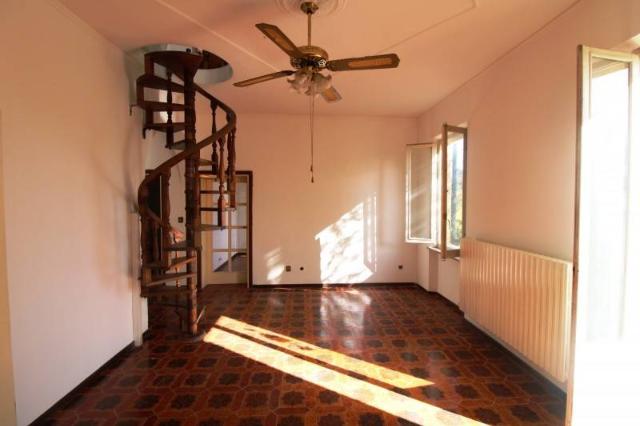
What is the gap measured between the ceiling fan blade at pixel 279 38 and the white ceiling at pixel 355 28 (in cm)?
55

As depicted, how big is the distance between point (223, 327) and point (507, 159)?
12.2ft

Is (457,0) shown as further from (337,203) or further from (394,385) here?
(337,203)

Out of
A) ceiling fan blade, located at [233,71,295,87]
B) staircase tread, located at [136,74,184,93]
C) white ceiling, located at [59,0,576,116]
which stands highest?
white ceiling, located at [59,0,576,116]

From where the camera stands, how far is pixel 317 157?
5.25 meters

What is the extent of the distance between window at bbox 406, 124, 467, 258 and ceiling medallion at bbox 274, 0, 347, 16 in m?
2.09

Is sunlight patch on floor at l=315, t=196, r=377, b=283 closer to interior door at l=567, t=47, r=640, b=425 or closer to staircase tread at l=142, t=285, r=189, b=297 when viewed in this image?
staircase tread at l=142, t=285, r=189, b=297

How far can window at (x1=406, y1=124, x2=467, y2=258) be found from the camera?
3.88 metres

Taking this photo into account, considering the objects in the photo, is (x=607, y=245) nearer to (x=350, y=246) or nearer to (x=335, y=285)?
(x=350, y=246)

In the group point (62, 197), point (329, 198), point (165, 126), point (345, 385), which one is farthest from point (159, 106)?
point (345, 385)

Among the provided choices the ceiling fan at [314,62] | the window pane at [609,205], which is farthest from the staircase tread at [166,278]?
the window pane at [609,205]

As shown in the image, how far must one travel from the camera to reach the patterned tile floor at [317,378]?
2.13 meters

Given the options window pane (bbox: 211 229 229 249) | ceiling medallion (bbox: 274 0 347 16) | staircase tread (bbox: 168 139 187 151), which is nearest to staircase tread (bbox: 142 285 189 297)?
staircase tread (bbox: 168 139 187 151)

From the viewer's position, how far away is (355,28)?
2.53 metres

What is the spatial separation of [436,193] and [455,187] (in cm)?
44
